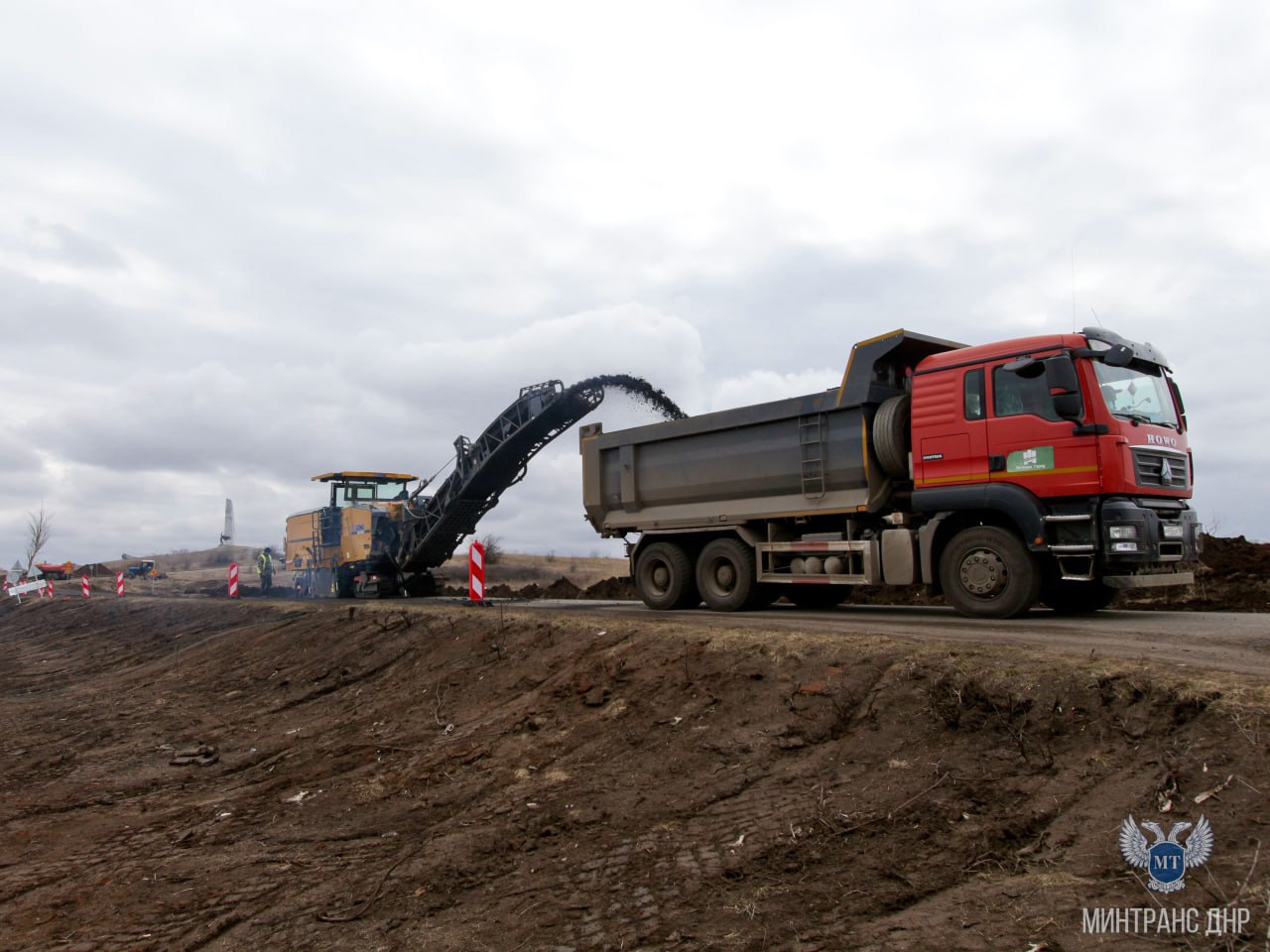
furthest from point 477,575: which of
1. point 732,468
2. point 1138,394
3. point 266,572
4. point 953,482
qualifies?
point 266,572

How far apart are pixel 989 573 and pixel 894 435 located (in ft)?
6.82

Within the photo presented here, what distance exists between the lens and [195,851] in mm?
5527

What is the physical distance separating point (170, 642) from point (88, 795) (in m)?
11.6

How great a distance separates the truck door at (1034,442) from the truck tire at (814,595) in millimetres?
4297

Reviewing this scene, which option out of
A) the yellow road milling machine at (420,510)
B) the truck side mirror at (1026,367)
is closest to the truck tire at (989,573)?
the truck side mirror at (1026,367)

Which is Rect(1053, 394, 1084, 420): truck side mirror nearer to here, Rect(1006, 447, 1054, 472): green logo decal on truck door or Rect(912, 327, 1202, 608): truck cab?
Rect(912, 327, 1202, 608): truck cab

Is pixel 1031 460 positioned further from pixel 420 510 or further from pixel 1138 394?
pixel 420 510

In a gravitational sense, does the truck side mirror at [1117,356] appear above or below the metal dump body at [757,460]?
above

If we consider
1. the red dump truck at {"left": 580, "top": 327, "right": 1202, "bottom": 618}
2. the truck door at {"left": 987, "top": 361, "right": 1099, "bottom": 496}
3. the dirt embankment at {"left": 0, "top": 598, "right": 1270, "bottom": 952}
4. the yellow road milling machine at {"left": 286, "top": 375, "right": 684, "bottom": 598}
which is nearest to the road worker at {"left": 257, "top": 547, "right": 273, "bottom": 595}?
the yellow road milling machine at {"left": 286, "top": 375, "right": 684, "bottom": 598}

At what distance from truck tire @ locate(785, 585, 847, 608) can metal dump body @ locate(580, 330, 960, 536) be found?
171 cm

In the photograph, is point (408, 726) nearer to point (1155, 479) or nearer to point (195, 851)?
point (195, 851)

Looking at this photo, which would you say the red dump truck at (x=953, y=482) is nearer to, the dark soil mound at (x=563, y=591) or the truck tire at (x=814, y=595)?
the truck tire at (x=814, y=595)

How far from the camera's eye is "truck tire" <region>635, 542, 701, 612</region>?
516 inches

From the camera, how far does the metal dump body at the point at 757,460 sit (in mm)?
10844
